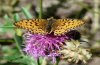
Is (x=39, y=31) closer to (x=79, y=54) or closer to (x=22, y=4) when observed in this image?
(x=79, y=54)

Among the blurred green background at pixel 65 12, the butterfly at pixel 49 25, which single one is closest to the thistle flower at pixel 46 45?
the butterfly at pixel 49 25

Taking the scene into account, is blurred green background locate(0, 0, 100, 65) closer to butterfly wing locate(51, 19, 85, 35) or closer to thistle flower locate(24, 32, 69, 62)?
thistle flower locate(24, 32, 69, 62)

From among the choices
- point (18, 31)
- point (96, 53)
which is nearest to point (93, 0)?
point (96, 53)

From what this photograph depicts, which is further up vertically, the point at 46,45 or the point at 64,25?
the point at 64,25

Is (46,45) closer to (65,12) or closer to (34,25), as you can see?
(34,25)

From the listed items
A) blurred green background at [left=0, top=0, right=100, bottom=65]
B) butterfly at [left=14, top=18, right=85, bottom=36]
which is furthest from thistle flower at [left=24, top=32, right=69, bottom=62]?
blurred green background at [left=0, top=0, right=100, bottom=65]

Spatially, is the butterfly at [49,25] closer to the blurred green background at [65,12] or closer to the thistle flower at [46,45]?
the thistle flower at [46,45]

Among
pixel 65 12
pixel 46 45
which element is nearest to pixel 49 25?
pixel 46 45
